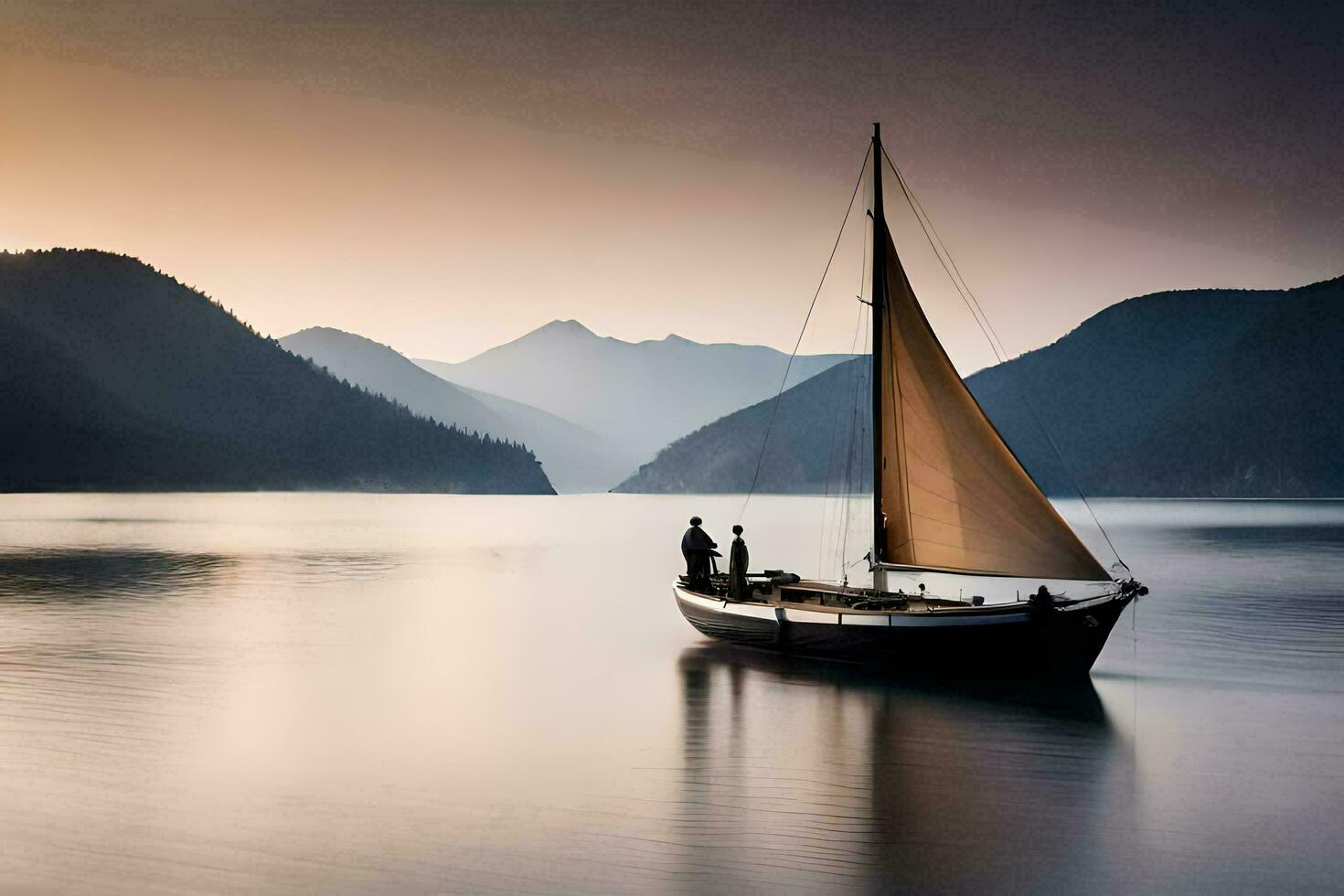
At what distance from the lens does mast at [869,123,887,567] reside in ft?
79.9

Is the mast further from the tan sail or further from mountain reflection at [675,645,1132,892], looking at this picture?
mountain reflection at [675,645,1132,892]

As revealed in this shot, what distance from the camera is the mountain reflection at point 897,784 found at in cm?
1216

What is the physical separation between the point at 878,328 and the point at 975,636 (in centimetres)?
680

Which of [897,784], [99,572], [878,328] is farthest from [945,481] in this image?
[99,572]

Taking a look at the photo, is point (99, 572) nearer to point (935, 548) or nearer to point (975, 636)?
point (935, 548)

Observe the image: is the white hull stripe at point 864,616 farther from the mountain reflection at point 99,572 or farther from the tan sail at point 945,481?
the mountain reflection at point 99,572

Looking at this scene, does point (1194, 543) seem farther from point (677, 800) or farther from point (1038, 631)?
point (677, 800)

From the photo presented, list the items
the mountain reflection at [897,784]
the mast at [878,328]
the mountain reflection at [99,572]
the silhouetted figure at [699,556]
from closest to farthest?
the mountain reflection at [897,784] < the mast at [878,328] < the silhouetted figure at [699,556] < the mountain reflection at [99,572]

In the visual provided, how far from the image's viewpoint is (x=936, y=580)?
5191cm

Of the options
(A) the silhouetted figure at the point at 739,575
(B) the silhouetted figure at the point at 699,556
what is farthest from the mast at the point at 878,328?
(B) the silhouetted figure at the point at 699,556

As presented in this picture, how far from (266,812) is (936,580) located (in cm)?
4129

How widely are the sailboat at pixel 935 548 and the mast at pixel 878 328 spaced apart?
28 mm

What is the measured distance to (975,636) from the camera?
72.2ft

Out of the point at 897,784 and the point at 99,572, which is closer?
the point at 897,784
